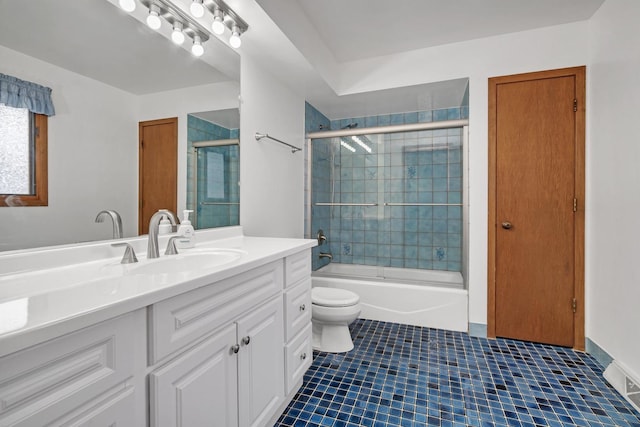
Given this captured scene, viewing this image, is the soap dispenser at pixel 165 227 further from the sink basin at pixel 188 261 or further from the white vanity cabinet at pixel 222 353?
the white vanity cabinet at pixel 222 353

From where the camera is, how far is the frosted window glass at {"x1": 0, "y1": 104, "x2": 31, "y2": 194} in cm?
96

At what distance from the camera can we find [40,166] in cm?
107

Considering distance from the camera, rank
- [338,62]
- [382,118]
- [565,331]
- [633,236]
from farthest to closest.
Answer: [382,118] → [338,62] → [565,331] → [633,236]

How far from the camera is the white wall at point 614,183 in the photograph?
69.7 inches

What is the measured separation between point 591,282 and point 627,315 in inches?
18.1

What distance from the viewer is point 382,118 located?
3.68 m

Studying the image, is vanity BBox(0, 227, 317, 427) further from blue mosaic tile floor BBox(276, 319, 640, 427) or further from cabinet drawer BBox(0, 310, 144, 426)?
blue mosaic tile floor BBox(276, 319, 640, 427)

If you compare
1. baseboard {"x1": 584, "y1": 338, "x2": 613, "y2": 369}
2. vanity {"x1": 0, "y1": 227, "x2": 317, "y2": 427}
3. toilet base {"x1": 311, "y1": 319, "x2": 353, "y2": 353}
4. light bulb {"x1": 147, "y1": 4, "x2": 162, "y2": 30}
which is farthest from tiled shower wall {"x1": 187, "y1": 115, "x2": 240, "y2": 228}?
baseboard {"x1": 584, "y1": 338, "x2": 613, "y2": 369}

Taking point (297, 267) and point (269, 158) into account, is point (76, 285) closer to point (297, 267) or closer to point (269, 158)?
point (297, 267)

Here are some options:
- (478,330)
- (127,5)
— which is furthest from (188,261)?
(478,330)

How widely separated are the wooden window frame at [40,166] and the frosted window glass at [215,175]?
2.76ft

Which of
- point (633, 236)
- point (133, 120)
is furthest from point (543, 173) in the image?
point (133, 120)

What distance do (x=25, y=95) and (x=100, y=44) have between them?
1.28ft

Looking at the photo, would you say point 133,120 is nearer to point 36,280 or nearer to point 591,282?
point 36,280
